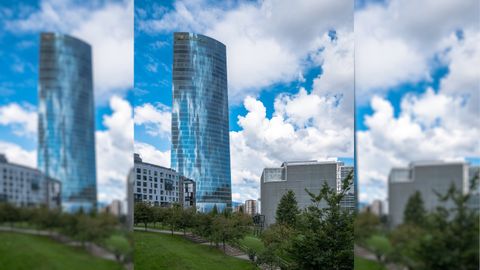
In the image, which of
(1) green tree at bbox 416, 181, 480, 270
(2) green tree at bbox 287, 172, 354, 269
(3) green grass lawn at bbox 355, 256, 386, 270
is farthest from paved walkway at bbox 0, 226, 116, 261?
(2) green tree at bbox 287, 172, 354, 269

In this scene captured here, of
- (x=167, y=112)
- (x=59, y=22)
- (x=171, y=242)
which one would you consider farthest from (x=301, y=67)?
(x=59, y=22)

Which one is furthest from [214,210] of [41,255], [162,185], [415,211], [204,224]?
[415,211]

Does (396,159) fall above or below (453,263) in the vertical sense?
above

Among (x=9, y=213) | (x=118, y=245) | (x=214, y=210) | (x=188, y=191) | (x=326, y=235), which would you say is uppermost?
(x=9, y=213)

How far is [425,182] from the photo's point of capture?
8.57 ft

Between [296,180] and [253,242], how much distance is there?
1019 mm

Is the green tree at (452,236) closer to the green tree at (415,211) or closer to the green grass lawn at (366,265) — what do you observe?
the green tree at (415,211)

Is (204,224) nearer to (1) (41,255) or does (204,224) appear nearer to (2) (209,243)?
(2) (209,243)

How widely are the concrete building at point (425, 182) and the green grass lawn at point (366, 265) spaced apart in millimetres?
294

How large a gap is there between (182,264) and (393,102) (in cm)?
415

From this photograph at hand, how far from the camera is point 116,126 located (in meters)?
3.12

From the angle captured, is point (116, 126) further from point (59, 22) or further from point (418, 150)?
point (418, 150)

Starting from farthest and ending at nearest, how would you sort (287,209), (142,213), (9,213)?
(142,213), (287,209), (9,213)

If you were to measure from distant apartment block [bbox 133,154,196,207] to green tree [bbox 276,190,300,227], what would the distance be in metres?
1.15
